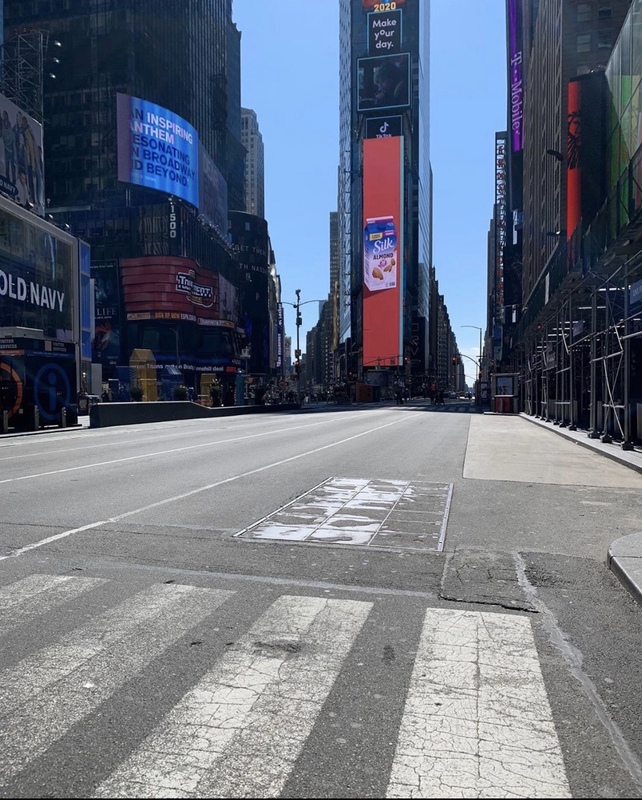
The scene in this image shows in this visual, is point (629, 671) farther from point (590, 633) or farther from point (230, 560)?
point (230, 560)

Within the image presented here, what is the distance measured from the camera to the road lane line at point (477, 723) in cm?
274

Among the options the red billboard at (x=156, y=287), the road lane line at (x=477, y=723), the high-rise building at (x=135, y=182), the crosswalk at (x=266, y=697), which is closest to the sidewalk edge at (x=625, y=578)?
the crosswalk at (x=266, y=697)

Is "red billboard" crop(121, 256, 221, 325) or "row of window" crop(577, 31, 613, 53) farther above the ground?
"row of window" crop(577, 31, 613, 53)

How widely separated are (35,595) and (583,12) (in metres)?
63.3

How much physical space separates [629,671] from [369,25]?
645 ft

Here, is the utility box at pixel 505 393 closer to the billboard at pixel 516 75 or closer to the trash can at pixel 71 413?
the trash can at pixel 71 413

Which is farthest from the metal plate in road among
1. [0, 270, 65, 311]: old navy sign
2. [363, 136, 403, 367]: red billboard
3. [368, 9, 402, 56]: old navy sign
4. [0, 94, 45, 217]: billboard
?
Result: [368, 9, 402, 56]: old navy sign

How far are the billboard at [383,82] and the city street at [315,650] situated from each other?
7038 inches

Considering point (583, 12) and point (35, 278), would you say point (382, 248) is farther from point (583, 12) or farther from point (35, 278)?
point (35, 278)

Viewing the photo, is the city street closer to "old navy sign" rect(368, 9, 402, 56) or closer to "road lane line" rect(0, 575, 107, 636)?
"road lane line" rect(0, 575, 107, 636)

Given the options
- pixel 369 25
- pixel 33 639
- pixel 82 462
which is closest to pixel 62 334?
pixel 82 462

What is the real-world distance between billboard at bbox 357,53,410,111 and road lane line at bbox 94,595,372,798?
18221cm

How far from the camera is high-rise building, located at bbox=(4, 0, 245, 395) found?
8475 centimetres

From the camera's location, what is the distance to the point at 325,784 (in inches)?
107
